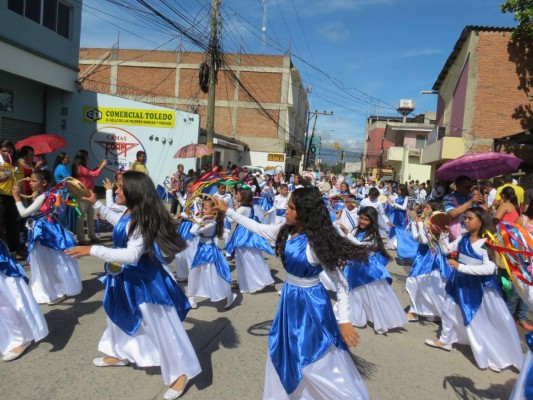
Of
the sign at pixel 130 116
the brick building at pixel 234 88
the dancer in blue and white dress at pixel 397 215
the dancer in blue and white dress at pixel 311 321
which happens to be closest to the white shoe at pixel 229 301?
the dancer in blue and white dress at pixel 311 321

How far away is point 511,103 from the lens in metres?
17.5

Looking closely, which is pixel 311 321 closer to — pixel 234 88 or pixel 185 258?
pixel 185 258

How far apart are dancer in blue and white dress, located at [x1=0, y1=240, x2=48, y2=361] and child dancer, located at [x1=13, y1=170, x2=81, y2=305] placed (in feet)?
4.03

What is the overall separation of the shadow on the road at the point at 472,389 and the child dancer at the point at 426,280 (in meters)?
1.38

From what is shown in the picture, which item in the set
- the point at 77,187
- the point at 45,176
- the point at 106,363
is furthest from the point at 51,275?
the point at 106,363

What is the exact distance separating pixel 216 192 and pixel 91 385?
4.50 m

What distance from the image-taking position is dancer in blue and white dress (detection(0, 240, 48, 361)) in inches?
146

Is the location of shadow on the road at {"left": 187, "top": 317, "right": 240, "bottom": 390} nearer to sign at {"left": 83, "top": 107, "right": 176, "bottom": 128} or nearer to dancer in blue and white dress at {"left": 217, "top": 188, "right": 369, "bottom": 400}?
dancer in blue and white dress at {"left": 217, "top": 188, "right": 369, "bottom": 400}

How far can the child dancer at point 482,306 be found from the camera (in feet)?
13.2

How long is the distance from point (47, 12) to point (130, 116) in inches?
182

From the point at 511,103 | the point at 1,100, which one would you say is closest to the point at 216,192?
the point at 1,100

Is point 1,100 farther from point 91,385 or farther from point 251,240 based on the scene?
point 91,385

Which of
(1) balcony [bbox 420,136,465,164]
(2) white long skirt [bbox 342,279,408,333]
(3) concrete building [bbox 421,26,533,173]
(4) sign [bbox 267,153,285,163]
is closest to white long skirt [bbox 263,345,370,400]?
(2) white long skirt [bbox 342,279,408,333]

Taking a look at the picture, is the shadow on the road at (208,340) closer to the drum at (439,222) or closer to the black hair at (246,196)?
the black hair at (246,196)
